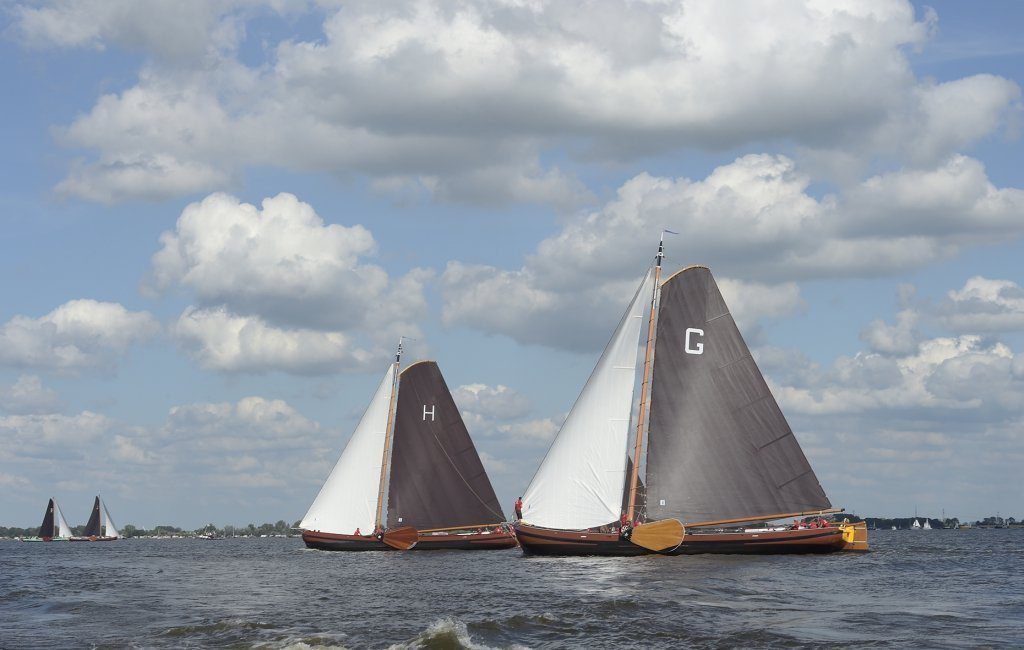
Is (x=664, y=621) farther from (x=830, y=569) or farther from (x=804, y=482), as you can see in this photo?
(x=804, y=482)

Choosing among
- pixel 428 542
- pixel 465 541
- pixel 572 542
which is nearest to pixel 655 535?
pixel 572 542

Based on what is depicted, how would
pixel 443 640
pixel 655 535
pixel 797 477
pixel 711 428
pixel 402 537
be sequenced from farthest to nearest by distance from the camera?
pixel 402 537 → pixel 797 477 → pixel 711 428 → pixel 655 535 → pixel 443 640

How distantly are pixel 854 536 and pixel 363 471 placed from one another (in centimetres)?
3880

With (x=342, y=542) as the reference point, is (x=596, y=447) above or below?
above

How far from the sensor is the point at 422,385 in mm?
Result: 94750

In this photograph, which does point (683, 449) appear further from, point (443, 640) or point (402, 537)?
point (443, 640)

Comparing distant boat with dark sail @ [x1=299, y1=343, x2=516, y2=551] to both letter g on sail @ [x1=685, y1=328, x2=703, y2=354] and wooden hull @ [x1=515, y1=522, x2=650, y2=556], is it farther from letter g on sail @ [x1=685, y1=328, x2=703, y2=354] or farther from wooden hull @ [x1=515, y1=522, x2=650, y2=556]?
letter g on sail @ [x1=685, y1=328, x2=703, y2=354]

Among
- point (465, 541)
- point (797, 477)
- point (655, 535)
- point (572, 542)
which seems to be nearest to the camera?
point (655, 535)

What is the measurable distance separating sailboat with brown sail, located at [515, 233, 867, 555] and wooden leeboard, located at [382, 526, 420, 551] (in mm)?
24102

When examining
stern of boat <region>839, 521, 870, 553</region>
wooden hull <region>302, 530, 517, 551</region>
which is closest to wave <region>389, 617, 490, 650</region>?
stern of boat <region>839, 521, 870, 553</region>

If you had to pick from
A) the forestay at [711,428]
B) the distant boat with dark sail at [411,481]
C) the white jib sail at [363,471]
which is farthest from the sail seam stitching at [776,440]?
the white jib sail at [363,471]

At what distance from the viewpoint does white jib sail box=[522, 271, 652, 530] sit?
68312 mm

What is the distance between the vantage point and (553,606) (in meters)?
45.3

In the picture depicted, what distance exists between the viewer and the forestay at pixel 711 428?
68.2 meters
